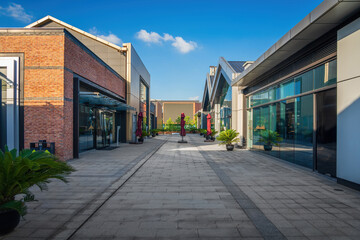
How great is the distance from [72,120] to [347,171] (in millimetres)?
11552

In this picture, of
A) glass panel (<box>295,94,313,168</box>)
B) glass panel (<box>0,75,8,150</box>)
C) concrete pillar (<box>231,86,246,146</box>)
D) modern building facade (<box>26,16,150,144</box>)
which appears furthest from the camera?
modern building facade (<box>26,16,150,144</box>)

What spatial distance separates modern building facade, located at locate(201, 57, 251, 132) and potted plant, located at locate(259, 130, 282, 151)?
426 cm

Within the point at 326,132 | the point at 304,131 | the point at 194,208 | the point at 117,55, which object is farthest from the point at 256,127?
the point at 117,55

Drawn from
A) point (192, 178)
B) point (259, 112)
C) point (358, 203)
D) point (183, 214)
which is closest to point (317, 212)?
point (358, 203)

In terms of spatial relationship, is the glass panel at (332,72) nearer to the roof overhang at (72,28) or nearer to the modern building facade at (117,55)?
the modern building facade at (117,55)

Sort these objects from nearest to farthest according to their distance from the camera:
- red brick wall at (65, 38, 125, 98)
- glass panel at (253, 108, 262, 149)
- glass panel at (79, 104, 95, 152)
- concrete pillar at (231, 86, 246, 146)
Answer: red brick wall at (65, 38, 125, 98) < glass panel at (79, 104, 95, 152) < glass panel at (253, 108, 262, 149) < concrete pillar at (231, 86, 246, 146)

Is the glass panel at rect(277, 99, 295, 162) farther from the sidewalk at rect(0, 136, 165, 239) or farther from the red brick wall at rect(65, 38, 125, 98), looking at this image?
the red brick wall at rect(65, 38, 125, 98)

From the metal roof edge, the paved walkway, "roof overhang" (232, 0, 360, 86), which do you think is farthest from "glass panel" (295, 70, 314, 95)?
the paved walkway

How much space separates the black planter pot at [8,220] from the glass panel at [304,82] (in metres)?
9.75

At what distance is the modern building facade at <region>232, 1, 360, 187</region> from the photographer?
5.75m

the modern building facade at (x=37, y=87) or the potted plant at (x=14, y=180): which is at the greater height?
the modern building facade at (x=37, y=87)

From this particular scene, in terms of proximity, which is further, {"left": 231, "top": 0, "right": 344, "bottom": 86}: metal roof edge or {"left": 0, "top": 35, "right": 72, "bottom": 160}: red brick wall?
{"left": 0, "top": 35, "right": 72, "bottom": 160}: red brick wall

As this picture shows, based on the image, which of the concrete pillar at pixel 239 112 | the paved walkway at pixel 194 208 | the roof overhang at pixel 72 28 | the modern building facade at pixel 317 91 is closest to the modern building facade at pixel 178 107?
the roof overhang at pixel 72 28

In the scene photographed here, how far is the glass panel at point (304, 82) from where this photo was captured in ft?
27.1
